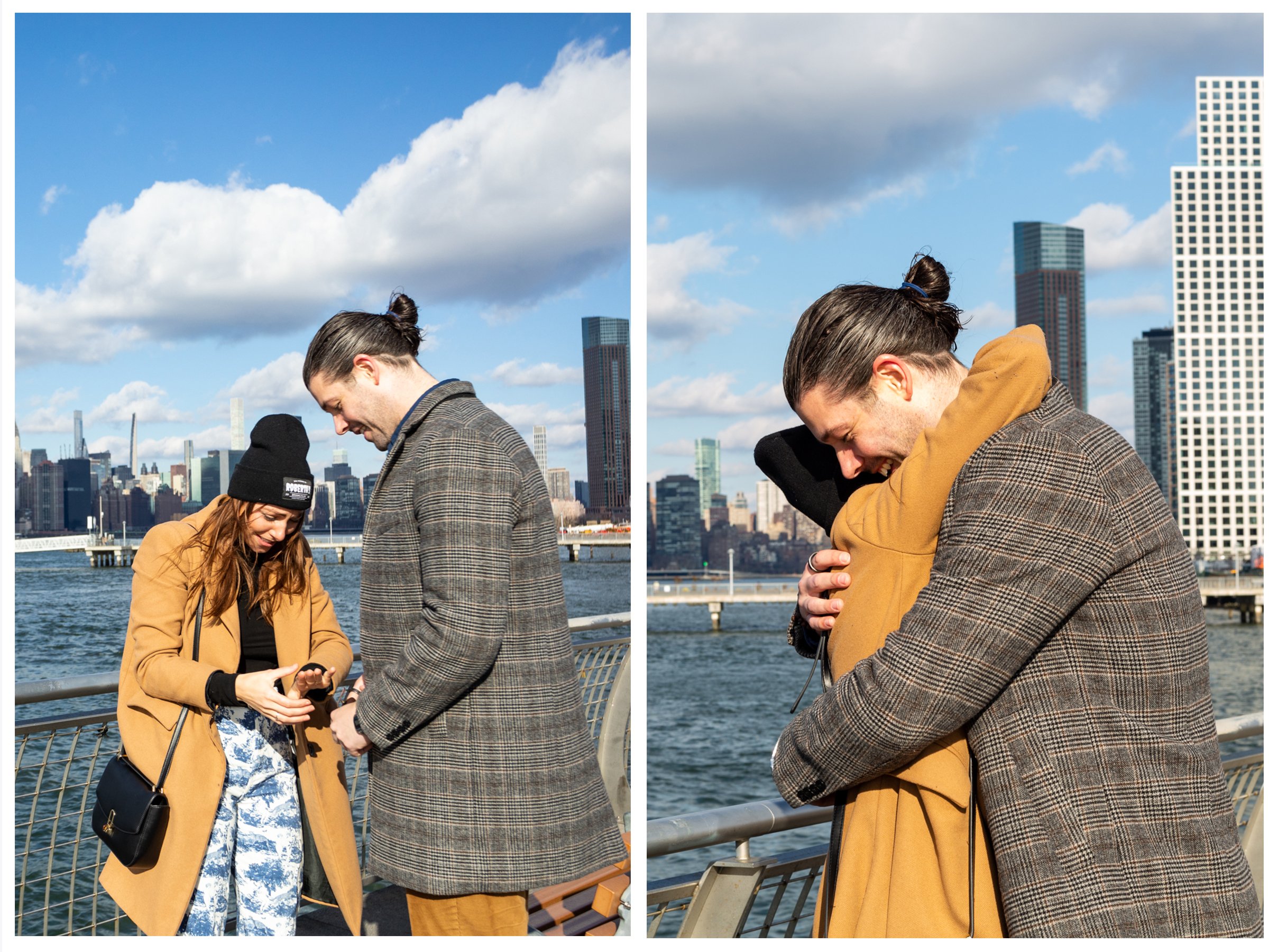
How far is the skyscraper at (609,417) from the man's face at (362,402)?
0.43m

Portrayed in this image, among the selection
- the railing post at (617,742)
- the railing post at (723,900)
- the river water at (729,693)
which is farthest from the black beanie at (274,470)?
the river water at (729,693)

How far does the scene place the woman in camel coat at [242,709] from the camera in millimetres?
2301

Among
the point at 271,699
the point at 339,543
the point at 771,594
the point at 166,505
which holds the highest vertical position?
the point at 166,505

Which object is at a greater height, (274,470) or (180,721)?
(274,470)

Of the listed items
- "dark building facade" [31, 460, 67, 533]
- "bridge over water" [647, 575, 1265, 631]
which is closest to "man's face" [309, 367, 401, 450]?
"dark building facade" [31, 460, 67, 533]

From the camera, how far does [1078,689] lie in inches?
46.0

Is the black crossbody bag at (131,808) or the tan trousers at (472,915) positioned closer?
the tan trousers at (472,915)

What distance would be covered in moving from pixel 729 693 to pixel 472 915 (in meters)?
51.9

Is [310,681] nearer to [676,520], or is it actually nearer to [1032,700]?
[1032,700]

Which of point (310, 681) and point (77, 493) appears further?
point (77, 493)

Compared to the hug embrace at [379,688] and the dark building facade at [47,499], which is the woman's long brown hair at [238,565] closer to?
the hug embrace at [379,688]

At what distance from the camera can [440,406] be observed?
1.92m

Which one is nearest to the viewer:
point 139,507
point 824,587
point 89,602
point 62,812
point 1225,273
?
point 824,587

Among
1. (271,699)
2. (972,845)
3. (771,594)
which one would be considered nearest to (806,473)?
(972,845)
